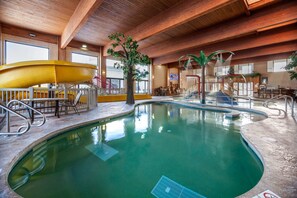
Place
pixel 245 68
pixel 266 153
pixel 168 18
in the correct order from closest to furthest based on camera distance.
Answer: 1. pixel 266 153
2. pixel 168 18
3. pixel 245 68

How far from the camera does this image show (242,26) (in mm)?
5922

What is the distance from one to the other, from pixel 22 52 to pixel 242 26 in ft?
37.0

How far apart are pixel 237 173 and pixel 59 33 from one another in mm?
10431

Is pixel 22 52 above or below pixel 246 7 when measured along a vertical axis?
below

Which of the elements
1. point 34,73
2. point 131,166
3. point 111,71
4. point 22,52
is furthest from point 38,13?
point 131,166

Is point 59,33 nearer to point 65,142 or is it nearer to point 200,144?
point 65,142

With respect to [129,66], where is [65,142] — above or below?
below

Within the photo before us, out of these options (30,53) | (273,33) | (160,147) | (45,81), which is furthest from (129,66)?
(273,33)

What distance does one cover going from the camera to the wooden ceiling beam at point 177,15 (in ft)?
14.0

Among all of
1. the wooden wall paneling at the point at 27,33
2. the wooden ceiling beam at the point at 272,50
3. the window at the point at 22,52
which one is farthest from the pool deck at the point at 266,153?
the wooden ceiling beam at the point at 272,50

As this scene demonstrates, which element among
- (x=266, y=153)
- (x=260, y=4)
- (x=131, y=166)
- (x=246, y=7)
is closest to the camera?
(x=266, y=153)

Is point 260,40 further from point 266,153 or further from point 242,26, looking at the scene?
point 266,153

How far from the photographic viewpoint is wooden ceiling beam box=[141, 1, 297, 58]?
16.1ft

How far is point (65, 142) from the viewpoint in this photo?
8.73 ft
